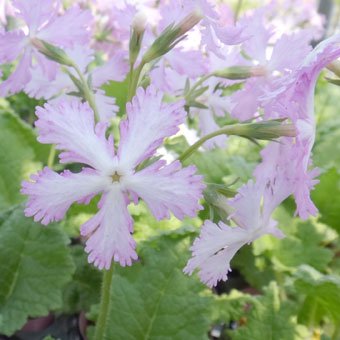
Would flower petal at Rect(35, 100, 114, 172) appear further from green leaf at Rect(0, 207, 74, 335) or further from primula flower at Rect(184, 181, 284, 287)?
green leaf at Rect(0, 207, 74, 335)

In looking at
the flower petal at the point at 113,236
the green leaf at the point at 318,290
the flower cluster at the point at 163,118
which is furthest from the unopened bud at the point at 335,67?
the green leaf at the point at 318,290

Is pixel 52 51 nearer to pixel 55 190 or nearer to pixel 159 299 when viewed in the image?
pixel 55 190

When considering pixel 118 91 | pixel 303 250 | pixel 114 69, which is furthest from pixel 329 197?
pixel 114 69

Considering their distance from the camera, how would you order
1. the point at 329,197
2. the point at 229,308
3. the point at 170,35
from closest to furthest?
1. the point at 170,35
2. the point at 229,308
3. the point at 329,197

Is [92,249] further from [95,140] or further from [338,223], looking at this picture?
[338,223]

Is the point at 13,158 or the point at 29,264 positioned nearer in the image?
the point at 29,264

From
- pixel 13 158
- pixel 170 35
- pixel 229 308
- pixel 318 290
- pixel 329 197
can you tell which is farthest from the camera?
pixel 329 197
